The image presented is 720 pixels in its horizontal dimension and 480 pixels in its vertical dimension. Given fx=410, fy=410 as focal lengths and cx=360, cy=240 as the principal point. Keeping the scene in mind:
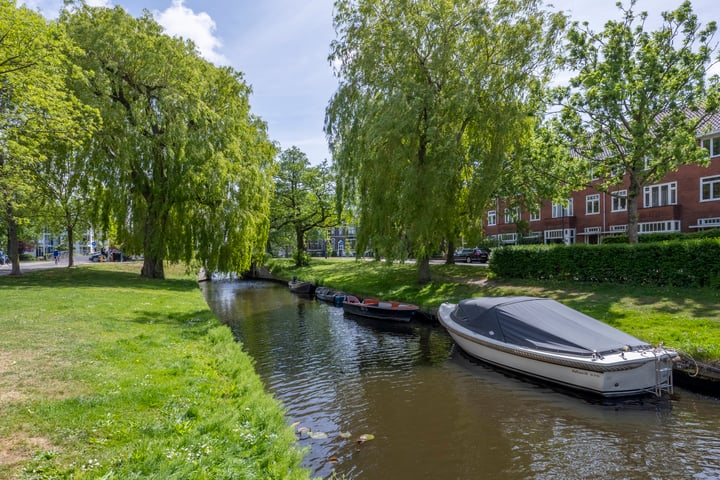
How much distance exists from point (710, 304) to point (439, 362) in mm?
8507

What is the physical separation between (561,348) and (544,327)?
0.76 m

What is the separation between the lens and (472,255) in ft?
133

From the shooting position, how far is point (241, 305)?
78.2 ft

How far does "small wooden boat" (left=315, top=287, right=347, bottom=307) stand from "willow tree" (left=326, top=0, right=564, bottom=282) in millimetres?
5088

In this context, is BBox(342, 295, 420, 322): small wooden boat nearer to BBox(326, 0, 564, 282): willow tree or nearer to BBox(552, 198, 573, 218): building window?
BBox(326, 0, 564, 282): willow tree

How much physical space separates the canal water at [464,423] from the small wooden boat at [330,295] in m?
9.87

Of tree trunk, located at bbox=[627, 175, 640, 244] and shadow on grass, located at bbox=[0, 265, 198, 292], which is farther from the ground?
tree trunk, located at bbox=[627, 175, 640, 244]

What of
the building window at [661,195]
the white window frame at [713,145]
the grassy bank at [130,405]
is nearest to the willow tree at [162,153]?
the grassy bank at [130,405]

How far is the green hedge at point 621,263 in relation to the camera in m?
14.3

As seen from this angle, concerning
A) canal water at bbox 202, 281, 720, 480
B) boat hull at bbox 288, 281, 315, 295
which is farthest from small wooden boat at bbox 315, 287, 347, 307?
canal water at bbox 202, 281, 720, 480

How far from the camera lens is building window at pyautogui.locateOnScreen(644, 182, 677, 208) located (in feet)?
100.0

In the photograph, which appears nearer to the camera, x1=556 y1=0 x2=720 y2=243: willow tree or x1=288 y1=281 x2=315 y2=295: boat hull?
x1=556 y1=0 x2=720 y2=243: willow tree

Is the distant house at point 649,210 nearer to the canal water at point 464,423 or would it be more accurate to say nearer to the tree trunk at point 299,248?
the canal water at point 464,423

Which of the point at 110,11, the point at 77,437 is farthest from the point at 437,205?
the point at 110,11
